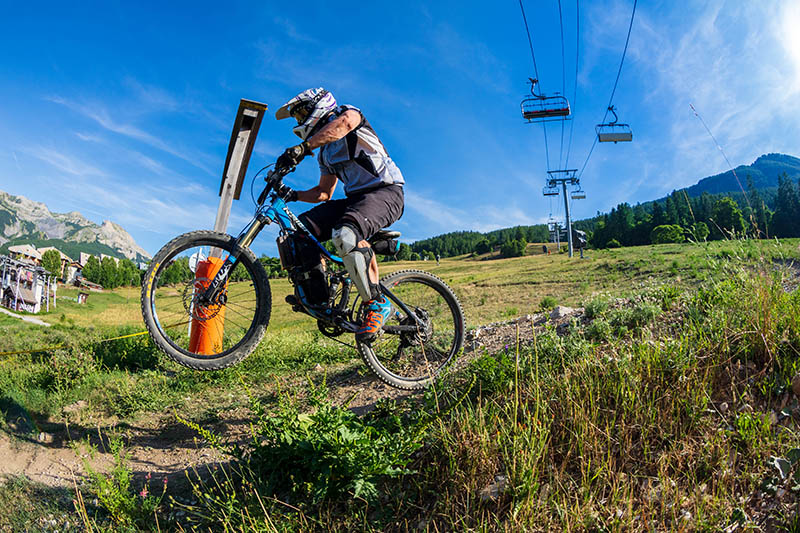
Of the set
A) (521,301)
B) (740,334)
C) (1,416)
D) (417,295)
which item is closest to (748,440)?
(740,334)

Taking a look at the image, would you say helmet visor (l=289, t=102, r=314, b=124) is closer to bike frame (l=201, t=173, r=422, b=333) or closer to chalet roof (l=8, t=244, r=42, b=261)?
bike frame (l=201, t=173, r=422, b=333)

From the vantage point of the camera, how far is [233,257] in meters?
4.38

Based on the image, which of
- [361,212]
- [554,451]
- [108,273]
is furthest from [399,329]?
[108,273]

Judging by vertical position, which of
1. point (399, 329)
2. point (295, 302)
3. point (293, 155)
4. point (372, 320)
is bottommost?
point (399, 329)

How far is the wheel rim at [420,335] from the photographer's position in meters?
5.36

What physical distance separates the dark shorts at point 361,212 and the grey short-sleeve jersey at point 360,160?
0.11 meters

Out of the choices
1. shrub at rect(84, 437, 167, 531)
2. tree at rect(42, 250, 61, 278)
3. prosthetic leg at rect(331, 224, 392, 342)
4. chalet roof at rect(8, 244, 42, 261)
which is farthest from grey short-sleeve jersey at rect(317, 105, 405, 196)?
tree at rect(42, 250, 61, 278)

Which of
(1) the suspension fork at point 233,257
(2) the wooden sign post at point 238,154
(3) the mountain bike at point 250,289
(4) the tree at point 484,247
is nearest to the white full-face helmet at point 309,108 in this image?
(3) the mountain bike at point 250,289

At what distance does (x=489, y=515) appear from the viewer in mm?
2641

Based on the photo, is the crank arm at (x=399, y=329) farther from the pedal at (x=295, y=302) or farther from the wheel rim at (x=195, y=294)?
the wheel rim at (x=195, y=294)

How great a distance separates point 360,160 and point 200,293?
7.09 ft

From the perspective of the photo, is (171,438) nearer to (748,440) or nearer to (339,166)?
(339,166)

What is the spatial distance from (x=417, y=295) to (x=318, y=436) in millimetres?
2855

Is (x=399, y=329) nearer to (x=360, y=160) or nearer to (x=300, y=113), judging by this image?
(x=360, y=160)
